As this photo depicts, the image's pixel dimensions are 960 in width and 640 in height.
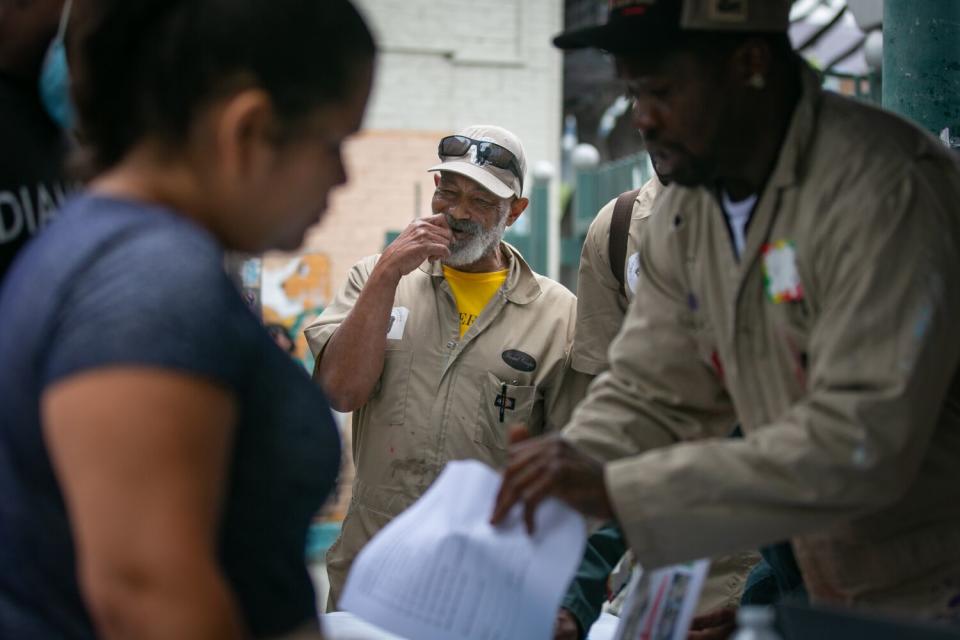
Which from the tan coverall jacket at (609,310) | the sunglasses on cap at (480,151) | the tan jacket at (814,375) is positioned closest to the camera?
the tan jacket at (814,375)

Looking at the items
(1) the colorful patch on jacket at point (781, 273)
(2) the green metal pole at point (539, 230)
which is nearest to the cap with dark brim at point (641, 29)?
(1) the colorful patch on jacket at point (781, 273)

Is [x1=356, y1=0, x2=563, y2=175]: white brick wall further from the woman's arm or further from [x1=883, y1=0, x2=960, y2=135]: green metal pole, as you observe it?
the woman's arm

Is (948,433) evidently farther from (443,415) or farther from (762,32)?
(443,415)

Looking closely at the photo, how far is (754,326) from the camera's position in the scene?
1.92 meters

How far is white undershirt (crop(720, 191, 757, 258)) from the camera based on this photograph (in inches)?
78.6

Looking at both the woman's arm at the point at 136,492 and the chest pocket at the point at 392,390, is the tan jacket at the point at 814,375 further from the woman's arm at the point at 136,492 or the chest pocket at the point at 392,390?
the chest pocket at the point at 392,390

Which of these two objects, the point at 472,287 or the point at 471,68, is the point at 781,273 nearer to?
the point at 472,287

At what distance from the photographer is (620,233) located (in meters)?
3.48

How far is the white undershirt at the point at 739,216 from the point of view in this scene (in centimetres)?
200

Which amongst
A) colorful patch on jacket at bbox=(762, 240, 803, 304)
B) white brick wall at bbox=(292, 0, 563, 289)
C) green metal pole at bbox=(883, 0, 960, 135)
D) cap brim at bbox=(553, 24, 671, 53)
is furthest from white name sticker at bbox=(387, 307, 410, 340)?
white brick wall at bbox=(292, 0, 563, 289)

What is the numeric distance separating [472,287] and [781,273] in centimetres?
194

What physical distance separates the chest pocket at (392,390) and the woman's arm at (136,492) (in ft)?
7.88

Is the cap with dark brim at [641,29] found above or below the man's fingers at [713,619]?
above

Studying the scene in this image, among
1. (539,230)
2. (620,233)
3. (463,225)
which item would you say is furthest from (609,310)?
(539,230)
